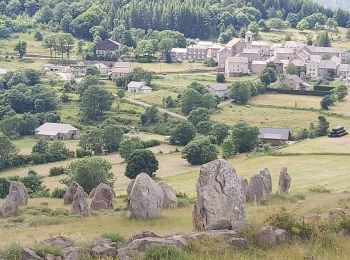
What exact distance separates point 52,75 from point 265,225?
268 ft

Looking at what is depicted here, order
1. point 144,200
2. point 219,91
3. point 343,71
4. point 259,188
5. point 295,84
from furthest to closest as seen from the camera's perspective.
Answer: point 343,71, point 295,84, point 219,91, point 259,188, point 144,200

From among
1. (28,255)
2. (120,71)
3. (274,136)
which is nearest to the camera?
(28,255)

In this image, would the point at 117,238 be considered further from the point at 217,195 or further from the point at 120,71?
the point at 120,71

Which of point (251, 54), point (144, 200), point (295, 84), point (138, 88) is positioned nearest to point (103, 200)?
point (144, 200)

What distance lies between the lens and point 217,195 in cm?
1739

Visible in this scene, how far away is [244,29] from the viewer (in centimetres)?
12675

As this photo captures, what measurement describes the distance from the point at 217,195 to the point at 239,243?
4.25 meters

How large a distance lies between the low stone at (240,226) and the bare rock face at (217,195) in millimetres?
3013

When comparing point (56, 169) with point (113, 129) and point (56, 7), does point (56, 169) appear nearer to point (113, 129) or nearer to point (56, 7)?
point (113, 129)

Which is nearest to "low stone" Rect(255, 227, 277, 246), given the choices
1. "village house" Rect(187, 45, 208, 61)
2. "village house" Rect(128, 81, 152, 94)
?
"village house" Rect(128, 81, 152, 94)

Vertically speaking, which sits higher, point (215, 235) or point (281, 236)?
point (215, 235)

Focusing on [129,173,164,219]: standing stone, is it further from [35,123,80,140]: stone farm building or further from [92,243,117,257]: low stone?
[35,123,80,140]: stone farm building

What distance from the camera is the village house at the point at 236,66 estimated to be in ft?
322

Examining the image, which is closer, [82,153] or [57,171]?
[57,171]
